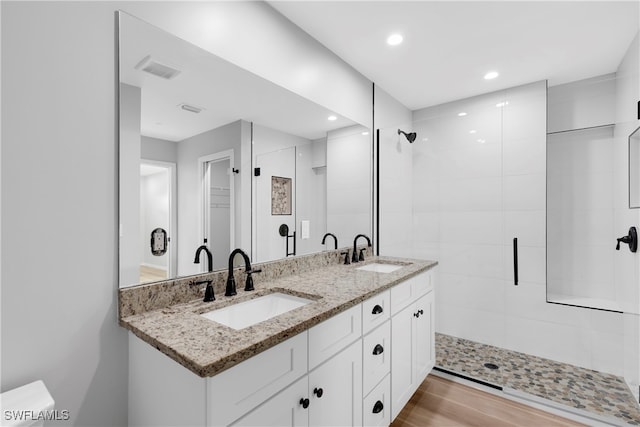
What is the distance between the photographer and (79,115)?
1.05 meters

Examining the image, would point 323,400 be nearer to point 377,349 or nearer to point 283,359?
point 283,359

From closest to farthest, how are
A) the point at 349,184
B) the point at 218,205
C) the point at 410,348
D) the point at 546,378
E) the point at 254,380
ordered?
the point at 254,380, the point at 218,205, the point at 410,348, the point at 546,378, the point at 349,184

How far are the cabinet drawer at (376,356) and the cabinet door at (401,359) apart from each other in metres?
0.07

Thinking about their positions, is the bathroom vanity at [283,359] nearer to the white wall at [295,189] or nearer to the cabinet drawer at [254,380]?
the cabinet drawer at [254,380]

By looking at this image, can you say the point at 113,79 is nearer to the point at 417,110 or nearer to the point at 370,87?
the point at 370,87

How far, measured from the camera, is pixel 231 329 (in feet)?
3.36

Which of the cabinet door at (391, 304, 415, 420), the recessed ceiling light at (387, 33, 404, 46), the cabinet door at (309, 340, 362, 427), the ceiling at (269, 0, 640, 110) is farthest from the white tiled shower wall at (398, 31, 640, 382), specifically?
the cabinet door at (309, 340, 362, 427)

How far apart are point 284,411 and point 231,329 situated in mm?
340

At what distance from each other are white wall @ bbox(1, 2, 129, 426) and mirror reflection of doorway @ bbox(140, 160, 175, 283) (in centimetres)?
11

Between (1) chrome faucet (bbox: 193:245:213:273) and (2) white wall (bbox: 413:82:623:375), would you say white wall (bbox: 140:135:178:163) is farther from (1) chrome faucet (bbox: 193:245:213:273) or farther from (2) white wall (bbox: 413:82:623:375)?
(2) white wall (bbox: 413:82:623:375)

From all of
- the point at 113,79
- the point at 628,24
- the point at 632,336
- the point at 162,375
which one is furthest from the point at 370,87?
the point at 632,336

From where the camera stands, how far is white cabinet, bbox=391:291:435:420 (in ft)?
5.86

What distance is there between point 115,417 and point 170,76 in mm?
1426

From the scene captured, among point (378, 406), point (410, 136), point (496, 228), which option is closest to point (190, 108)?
point (378, 406)
